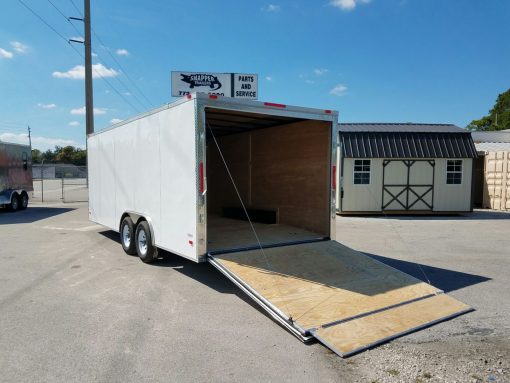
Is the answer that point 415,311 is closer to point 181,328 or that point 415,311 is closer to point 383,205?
point 181,328

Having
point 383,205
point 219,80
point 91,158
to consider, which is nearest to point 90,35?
point 219,80

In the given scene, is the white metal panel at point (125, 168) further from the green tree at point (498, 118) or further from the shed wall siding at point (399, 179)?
the green tree at point (498, 118)

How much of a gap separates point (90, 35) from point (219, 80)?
33.9 ft

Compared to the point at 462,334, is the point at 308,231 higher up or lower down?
higher up

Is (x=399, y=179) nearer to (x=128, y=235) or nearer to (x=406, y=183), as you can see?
(x=406, y=183)

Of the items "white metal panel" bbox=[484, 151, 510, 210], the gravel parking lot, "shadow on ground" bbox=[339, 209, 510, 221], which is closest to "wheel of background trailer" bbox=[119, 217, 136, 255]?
the gravel parking lot

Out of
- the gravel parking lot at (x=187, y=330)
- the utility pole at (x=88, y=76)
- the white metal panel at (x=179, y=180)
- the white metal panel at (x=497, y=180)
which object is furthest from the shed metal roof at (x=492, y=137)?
→ the white metal panel at (x=179, y=180)

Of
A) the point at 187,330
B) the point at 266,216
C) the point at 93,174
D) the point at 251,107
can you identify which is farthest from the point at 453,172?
the point at 187,330

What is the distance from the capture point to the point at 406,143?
16266mm

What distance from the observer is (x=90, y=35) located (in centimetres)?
2381

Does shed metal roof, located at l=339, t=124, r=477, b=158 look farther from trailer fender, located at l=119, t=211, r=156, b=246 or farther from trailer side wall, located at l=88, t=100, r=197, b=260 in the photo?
trailer fender, located at l=119, t=211, r=156, b=246

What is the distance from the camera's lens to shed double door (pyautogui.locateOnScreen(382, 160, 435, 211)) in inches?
639

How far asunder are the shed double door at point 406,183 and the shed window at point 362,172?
2.38 feet

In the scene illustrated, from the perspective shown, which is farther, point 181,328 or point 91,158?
point 91,158
